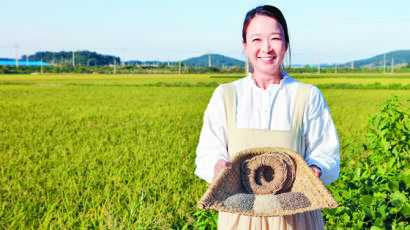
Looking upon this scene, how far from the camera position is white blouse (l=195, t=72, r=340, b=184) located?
1.72 meters

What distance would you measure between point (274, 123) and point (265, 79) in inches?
8.1

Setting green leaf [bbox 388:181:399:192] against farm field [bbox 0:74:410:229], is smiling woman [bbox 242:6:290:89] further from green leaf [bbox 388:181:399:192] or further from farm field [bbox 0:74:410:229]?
green leaf [bbox 388:181:399:192]

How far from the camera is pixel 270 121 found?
1.74 meters

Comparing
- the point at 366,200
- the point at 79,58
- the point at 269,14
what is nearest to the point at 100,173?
the point at 366,200

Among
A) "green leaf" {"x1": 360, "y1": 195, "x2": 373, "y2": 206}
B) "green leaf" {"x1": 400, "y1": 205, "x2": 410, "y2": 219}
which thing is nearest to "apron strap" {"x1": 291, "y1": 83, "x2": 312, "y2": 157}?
"green leaf" {"x1": 360, "y1": 195, "x2": 373, "y2": 206}

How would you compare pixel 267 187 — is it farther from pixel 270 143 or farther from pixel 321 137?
pixel 321 137

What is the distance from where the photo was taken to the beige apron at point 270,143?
1.67m

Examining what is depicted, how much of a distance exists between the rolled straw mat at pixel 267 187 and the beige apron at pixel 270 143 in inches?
2.9

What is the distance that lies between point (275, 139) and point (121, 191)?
256 cm

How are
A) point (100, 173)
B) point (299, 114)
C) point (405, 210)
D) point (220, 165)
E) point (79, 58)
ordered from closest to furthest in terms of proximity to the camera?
point (220, 165) < point (299, 114) < point (405, 210) < point (100, 173) < point (79, 58)

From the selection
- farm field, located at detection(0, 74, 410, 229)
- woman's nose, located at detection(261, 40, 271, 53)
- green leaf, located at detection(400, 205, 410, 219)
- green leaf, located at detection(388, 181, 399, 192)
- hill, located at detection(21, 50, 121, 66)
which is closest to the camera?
woman's nose, located at detection(261, 40, 271, 53)

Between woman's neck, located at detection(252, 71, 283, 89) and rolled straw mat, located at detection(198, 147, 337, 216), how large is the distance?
0.32 metres

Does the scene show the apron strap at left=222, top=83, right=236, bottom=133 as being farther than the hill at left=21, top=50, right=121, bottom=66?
No

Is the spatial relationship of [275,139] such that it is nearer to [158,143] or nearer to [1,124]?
[158,143]
